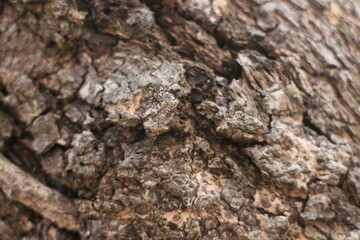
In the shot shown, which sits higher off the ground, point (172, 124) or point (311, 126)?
point (311, 126)

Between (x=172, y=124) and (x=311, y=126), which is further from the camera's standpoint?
(x=311, y=126)

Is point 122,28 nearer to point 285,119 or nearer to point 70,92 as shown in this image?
point 70,92

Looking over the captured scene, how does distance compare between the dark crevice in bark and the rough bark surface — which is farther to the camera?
the dark crevice in bark

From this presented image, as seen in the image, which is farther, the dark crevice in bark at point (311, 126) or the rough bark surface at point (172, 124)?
the dark crevice in bark at point (311, 126)

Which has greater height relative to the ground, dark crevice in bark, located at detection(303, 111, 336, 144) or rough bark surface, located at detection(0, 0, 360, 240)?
dark crevice in bark, located at detection(303, 111, 336, 144)

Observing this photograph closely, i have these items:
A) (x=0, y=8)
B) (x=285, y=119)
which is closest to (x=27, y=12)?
(x=0, y=8)

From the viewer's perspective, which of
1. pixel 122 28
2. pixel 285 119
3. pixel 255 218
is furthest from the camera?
pixel 122 28

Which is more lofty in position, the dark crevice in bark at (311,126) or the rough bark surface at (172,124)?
the dark crevice in bark at (311,126)

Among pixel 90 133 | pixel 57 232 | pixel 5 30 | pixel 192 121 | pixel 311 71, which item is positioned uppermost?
pixel 311 71
